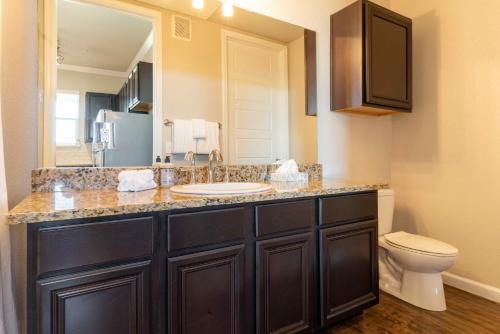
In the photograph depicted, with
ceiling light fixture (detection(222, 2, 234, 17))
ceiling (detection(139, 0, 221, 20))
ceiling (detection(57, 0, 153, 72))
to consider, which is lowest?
ceiling (detection(57, 0, 153, 72))

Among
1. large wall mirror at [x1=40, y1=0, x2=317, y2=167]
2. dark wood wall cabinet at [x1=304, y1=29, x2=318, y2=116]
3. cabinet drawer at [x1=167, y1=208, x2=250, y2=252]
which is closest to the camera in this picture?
cabinet drawer at [x1=167, y1=208, x2=250, y2=252]

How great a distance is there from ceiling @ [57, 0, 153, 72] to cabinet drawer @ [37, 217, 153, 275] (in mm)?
882

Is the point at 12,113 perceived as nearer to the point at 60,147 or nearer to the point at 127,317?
the point at 60,147

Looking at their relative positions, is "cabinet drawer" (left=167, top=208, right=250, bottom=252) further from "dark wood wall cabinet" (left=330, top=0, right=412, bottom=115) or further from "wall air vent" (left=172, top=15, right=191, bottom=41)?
"dark wood wall cabinet" (left=330, top=0, right=412, bottom=115)

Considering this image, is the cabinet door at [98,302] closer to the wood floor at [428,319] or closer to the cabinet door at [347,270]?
the cabinet door at [347,270]

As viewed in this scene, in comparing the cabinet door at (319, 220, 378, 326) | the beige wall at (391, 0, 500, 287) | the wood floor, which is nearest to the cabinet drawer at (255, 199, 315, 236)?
the cabinet door at (319, 220, 378, 326)

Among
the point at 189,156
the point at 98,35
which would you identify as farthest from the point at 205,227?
the point at 98,35

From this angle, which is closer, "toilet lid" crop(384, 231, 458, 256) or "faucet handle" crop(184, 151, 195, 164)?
"faucet handle" crop(184, 151, 195, 164)

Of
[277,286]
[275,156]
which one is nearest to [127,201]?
[277,286]

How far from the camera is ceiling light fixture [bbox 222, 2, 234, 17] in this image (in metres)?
1.75

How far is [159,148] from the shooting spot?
1.58m

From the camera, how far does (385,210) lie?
2.18 meters

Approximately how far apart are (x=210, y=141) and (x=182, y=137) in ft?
0.56

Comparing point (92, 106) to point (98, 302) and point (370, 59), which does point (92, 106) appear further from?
point (370, 59)
